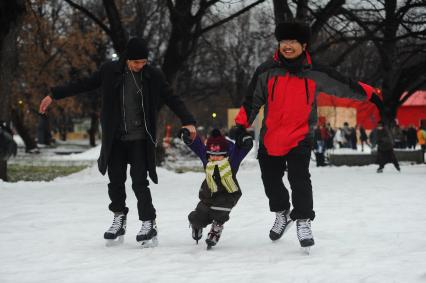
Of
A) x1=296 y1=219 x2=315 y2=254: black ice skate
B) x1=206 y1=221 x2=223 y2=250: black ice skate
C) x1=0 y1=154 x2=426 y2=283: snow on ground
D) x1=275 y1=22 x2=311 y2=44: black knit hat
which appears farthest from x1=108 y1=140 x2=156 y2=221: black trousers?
x1=275 y1=22 x2=311 y2=44: black knit hat

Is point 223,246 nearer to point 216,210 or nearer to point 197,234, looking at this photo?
point 197,234

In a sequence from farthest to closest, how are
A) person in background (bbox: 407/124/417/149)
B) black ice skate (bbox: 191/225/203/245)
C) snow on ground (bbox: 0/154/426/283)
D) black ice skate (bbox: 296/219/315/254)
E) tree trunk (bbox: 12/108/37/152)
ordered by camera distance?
person in background (bbox: 407/124/417/149) → tree trunk (bbox: 12/108/37/152) → black ice skate (bbox: 191/225/203/245) → black ice skate (bbox: 296/219/315/254) → snow on ground (bbox: 0/154/426/283)

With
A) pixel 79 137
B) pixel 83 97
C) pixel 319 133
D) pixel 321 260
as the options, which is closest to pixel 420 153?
pixel 319 133

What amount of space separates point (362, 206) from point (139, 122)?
4165 millimetres

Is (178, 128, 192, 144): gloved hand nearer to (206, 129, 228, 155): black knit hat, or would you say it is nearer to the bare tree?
(206, 129, 228, 155): black knit hat

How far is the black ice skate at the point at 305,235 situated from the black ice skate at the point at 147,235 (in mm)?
1226

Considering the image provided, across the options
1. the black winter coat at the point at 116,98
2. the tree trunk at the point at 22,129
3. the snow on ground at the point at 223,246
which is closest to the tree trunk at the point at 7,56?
the snow on ground at the point at 223,246

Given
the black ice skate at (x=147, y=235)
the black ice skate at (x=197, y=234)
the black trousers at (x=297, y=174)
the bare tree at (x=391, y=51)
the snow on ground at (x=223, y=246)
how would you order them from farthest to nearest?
the bare tree at (x=391, y=51), the black ice skate at (x=197, y=234), the black ice skate at (x=147, y=235), the black trousers at (x=297, y=174), the snow on ground at (x=223, y=246)

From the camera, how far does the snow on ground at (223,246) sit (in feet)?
14.8

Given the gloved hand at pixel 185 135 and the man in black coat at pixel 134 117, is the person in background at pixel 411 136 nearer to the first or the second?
the man in black coat at pixel 134 117

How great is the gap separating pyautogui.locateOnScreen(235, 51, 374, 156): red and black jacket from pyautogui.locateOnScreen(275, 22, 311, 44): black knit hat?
150 millimetres

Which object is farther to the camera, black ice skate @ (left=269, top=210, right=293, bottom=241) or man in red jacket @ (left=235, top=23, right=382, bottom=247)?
black ice skate @ (left=269, top=210, right=293, bottom=241)

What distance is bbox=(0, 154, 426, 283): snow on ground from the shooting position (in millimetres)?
4504

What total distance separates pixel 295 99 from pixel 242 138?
527 millimetres
